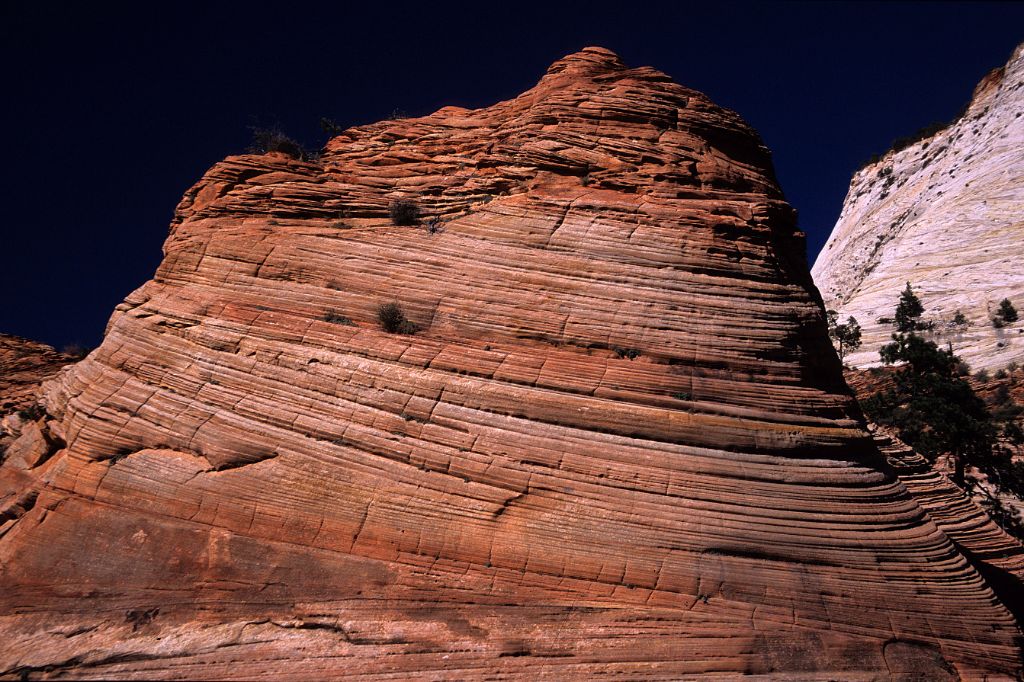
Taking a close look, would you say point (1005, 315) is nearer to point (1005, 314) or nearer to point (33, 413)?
point (1005, 314)

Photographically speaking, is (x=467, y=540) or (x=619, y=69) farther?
(x=619, y=69)

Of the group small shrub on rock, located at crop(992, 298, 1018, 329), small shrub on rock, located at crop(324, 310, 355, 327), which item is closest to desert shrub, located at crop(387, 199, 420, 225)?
small shrub on rock, located at crop(324, 310, 355, 327)

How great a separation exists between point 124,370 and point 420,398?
18.4 ft

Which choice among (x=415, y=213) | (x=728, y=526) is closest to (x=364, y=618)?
(x=728, y=526)

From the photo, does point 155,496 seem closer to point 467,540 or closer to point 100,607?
point 100,607

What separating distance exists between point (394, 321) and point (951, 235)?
4704 centimetres

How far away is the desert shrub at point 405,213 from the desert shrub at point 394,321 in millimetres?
2141

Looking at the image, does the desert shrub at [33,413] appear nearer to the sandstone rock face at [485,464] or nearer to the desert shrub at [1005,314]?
the sandstone rock face at [485,464]

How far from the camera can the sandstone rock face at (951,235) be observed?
1298 inches

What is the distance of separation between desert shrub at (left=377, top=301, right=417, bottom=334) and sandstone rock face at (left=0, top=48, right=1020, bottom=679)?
0.20 meters

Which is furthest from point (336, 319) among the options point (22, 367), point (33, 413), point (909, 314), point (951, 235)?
point (951, 235)

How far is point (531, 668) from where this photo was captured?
20.6 feet

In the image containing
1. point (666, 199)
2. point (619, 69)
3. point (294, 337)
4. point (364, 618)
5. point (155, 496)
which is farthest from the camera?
point (619, 69)

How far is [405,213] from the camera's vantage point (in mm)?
10633
